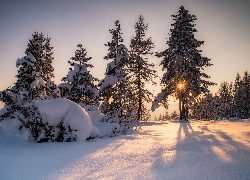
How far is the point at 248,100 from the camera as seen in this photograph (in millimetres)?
35000

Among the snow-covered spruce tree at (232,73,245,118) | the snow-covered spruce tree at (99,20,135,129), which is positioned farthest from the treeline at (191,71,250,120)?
the snow-covered spruce tree at (99,20,135,129)

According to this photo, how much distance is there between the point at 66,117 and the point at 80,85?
11261mm

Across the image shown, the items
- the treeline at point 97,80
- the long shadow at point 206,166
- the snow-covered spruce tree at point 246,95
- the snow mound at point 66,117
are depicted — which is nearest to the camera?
the long shadow at point 206,166

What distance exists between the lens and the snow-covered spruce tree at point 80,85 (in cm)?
1558

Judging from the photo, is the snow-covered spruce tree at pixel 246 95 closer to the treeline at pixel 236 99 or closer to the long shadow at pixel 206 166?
the treeline at pixel 236 99

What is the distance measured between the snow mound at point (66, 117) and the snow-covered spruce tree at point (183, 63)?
528 inches

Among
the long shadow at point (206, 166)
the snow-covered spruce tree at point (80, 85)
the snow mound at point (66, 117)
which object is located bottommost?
the long shadow at point (206, 166)

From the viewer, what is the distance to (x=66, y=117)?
480 cm

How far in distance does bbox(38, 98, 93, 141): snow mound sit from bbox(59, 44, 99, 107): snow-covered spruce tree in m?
10.8

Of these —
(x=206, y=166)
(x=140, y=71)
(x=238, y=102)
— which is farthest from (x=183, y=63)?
(x=238, y=102)

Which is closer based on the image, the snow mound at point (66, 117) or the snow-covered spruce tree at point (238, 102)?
the snow mound at point (66, 117)

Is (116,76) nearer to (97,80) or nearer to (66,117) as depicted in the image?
(97,80)

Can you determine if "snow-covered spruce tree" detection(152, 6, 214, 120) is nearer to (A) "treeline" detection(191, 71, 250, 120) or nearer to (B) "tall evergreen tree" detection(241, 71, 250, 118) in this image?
(A) "treeline" detection(191, 71, 250, 120)

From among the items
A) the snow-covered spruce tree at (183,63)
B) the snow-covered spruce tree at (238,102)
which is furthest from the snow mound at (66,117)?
Answer: the snow-covered spruce tree at (238,102)
